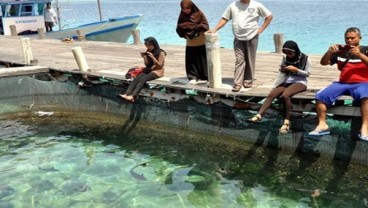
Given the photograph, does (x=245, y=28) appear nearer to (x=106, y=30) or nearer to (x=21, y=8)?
(x=106, y=30)

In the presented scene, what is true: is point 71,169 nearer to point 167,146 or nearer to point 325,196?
point 167,146

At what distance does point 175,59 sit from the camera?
1111 centimetres

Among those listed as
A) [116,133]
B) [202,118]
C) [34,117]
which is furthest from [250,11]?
[34,117]

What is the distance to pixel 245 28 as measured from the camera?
23.7 feet

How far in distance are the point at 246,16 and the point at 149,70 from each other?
7.89 ft

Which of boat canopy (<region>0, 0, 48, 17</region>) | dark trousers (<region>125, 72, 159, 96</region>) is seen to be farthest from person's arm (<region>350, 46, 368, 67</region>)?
boat canopy (<region>0, 0, 48, 17</region>)

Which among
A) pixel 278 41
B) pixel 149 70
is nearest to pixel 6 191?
pixel 149 70

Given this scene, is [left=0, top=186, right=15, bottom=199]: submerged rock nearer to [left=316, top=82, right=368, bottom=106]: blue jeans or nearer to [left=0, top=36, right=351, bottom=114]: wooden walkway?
[left=0, top=36, right=351, bottom=114]: wooden walkway

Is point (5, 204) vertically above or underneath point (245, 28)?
underneath

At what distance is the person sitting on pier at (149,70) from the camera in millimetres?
8508

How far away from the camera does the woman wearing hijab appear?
774 centimetres

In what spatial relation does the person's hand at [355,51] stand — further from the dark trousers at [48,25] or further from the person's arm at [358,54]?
the dark trousers at [48,25]

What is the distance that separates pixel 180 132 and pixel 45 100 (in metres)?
3.80

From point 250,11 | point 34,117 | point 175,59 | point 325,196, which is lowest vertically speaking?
point 325,196
